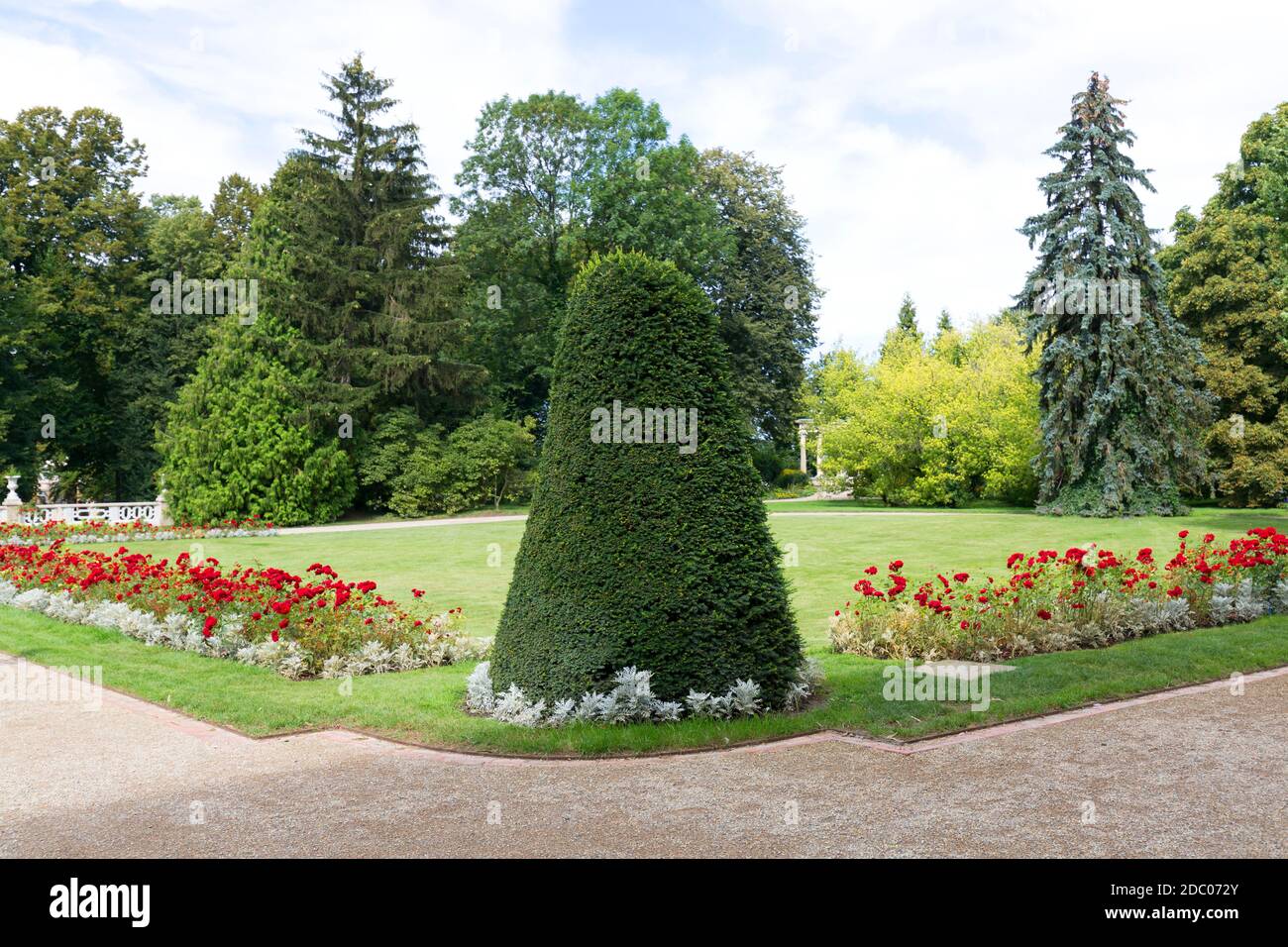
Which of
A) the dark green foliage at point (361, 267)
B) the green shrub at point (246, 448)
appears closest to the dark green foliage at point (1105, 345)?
the dark green foliage at point (361, 267)

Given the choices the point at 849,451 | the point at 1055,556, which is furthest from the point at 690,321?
the point at 849,451

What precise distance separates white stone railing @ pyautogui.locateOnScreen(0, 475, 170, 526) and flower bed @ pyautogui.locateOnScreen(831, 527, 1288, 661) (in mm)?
30347

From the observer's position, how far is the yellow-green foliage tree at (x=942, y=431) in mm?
35250

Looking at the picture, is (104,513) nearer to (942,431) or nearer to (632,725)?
→ (942,431)

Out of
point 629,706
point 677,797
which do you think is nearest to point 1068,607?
point 629,706

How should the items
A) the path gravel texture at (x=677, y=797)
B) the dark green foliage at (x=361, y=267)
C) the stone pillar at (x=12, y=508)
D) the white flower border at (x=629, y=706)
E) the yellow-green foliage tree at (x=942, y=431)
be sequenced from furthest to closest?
1. the dark green foliage at (x=361, y=267)
2. the yellow-green foliage tree at (x=942, y=431)
3. the stone pillar at (x=12, y=508)
4. the white flower border at (x=629, y=706)
5. the path gravel texture at (x=677, y=797)

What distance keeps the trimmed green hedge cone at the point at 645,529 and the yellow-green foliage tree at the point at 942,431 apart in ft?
92.9

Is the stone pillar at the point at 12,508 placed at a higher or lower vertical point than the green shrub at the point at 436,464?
lower

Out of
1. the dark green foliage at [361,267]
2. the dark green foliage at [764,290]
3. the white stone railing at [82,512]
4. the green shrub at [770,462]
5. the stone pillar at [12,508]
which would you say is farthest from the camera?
the green shrub at [770,462]

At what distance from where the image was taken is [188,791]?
5.81 m

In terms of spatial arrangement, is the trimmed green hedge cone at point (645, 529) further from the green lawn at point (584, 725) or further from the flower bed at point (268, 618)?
the flower bed at point (268, 618)

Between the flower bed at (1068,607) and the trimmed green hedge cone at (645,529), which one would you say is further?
the flower bed at (1068,607)
